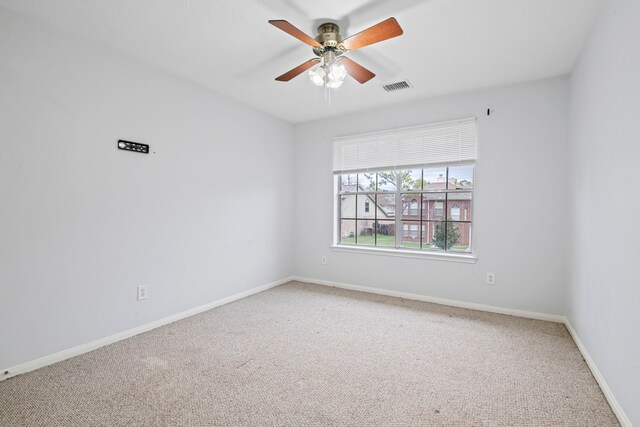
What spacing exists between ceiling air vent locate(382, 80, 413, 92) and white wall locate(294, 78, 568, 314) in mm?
497

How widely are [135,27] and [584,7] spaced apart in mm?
3088

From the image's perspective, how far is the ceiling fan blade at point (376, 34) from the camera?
5.77ft

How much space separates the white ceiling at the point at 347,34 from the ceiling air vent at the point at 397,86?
0.08 m

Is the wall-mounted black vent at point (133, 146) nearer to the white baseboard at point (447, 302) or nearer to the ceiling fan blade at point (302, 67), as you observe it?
the ceiling fan blade at point (302, 67)

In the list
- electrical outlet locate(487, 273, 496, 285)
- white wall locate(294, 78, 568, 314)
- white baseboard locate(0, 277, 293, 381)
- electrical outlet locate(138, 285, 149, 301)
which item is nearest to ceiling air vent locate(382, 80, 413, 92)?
white wall locate(294, 78, 568, 314)

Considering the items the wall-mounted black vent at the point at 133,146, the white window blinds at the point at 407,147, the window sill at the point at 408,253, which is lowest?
the window sill at the point at 408,253

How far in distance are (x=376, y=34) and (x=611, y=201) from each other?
1.74 metres

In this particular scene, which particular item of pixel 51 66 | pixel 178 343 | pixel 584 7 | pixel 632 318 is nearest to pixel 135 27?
pixel 51 66

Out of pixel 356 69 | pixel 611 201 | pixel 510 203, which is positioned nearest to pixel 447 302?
pixel 510 203

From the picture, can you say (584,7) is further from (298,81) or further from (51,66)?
(51,66)

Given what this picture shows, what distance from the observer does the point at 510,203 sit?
3.25 meters

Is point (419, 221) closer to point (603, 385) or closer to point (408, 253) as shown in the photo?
point (408, 253)

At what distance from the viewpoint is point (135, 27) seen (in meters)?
2.25

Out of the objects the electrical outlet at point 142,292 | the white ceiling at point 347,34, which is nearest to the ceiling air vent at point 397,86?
the white ceiling at point 347,34
